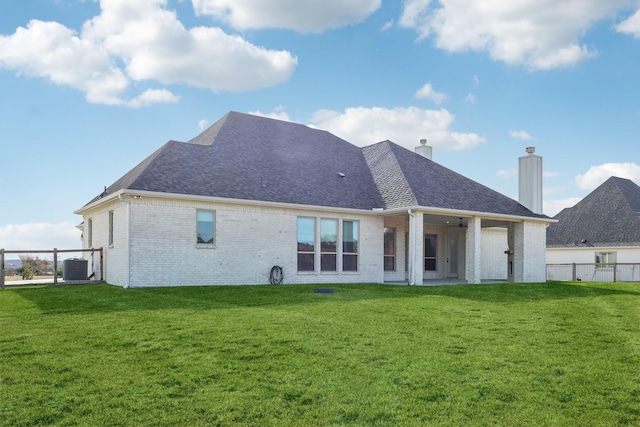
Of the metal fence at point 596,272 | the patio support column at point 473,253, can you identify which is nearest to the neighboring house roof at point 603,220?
the metal fence at point 596,272

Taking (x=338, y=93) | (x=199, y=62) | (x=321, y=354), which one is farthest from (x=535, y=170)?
(x=321, y=354)

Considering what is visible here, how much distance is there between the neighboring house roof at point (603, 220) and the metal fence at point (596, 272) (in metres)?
1.69

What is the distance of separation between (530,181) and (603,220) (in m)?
11.3

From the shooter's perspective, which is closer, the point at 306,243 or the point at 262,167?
the point at 306,243

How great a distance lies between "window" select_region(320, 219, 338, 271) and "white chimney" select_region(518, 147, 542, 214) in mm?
10672

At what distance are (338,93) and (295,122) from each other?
6.15 m

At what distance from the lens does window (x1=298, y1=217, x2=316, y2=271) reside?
18062mm

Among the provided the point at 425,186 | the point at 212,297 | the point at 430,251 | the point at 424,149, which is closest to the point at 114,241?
the point at 212,297

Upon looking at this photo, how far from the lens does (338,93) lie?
17938 mm

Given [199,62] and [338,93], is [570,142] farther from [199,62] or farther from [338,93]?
[199,62]

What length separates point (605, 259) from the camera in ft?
96.8

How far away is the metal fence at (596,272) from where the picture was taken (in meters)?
26.9

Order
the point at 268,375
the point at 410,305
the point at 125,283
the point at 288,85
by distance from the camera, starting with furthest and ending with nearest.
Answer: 1. the point at 288,85
2. the point at 125,283
3. the point at 410,305
4. the point at 268,375

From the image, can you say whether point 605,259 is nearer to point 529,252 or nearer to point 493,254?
point 493,254
